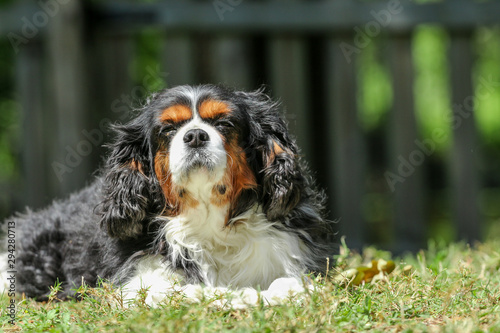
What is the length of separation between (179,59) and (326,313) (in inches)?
192

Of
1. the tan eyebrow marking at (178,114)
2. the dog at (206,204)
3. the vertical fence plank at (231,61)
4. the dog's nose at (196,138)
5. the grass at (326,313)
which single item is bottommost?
the grass at (326,313)

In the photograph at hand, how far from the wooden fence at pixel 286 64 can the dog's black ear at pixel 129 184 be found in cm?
295

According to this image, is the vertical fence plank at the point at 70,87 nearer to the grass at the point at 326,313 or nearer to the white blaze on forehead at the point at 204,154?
the grass at the point at 326,313

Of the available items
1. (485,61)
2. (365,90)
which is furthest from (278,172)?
(485,61)

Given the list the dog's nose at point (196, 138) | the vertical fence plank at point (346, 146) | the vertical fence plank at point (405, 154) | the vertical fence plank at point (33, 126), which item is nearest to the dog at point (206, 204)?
the dog's nose at point (196, 138)

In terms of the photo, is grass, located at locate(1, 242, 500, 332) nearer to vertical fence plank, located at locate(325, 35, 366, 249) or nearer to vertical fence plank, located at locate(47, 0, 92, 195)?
vertical fence plank, located at locate(325, 35, 366, 249)

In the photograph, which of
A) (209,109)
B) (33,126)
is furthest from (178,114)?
(33,126)

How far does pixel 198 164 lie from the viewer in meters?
3.97

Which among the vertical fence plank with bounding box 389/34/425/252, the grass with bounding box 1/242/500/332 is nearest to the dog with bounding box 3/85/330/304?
the grass with bounding box 1/242/500/332

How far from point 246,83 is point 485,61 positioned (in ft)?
28.5

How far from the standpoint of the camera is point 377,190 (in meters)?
14.5

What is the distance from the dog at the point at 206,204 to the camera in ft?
13.5

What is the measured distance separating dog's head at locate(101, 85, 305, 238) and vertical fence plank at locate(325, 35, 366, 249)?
10.3 feet

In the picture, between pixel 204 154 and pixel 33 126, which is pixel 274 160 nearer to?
pixel 204 154
